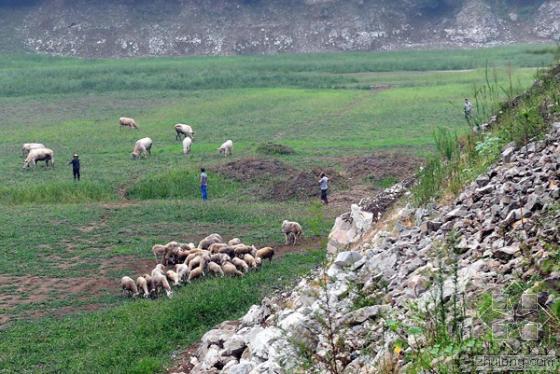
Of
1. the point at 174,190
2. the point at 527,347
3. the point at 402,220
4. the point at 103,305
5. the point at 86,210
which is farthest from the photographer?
the point at 174,190

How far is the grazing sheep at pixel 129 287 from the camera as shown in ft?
57.3

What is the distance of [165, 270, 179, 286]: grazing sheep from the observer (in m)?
17.8

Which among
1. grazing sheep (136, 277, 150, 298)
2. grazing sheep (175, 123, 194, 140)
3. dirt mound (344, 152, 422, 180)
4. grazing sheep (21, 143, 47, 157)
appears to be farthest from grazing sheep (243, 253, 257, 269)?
grazing sheep (175, 123, 194, 140)

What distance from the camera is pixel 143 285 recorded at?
1730cm

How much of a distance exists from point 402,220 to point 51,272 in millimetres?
8903

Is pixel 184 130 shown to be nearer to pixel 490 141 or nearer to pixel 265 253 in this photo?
pixel 265 253

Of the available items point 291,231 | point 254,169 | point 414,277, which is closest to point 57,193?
point 254,169

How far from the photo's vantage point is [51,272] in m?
19.2

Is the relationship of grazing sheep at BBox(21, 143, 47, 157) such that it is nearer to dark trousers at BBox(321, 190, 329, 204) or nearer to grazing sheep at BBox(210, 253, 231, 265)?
dark trousers at BBox(321, 190, 329, 204)

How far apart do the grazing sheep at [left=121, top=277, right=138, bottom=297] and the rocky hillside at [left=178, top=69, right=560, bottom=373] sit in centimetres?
433

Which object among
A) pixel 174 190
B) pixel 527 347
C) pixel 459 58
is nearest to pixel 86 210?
pixel 174 190

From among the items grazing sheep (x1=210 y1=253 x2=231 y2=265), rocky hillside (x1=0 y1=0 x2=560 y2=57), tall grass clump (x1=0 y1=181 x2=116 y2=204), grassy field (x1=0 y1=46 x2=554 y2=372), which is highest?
rocky hillside (x1=0 y1=0 x2=560 y2=57)

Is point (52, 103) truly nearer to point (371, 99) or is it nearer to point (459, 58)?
point (371, 99)

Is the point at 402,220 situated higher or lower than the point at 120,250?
higher
